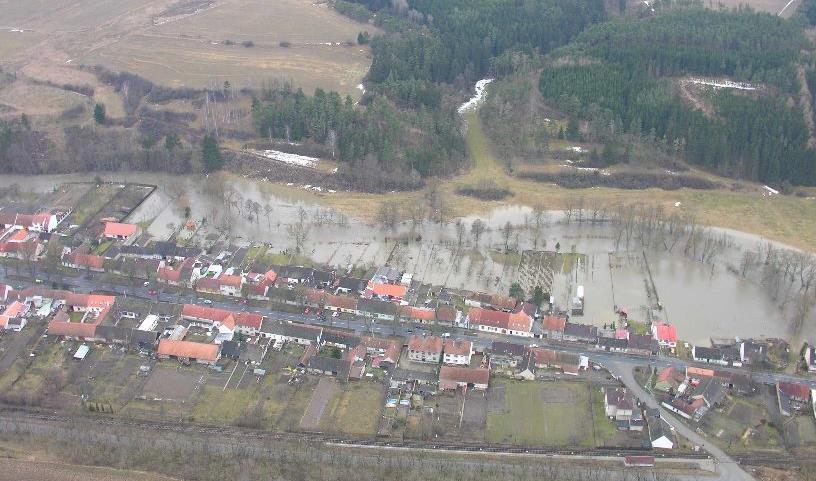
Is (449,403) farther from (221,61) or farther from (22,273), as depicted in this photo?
(221,61)

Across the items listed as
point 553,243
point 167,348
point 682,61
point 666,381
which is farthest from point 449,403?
point 682,61

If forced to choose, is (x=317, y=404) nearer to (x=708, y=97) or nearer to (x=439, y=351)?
(x=439, y=351)

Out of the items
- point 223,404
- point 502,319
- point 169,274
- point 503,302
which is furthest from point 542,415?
point 169,274

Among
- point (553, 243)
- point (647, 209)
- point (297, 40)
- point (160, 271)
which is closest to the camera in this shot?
point (160, 271)

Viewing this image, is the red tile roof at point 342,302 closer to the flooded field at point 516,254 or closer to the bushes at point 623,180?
the flooded field at point 516,254

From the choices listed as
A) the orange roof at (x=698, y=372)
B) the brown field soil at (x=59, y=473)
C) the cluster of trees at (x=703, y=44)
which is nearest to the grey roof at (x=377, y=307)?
the brown field soil at (x=59, y=473)

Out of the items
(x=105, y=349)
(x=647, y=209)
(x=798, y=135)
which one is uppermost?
(x=798, y=135)
